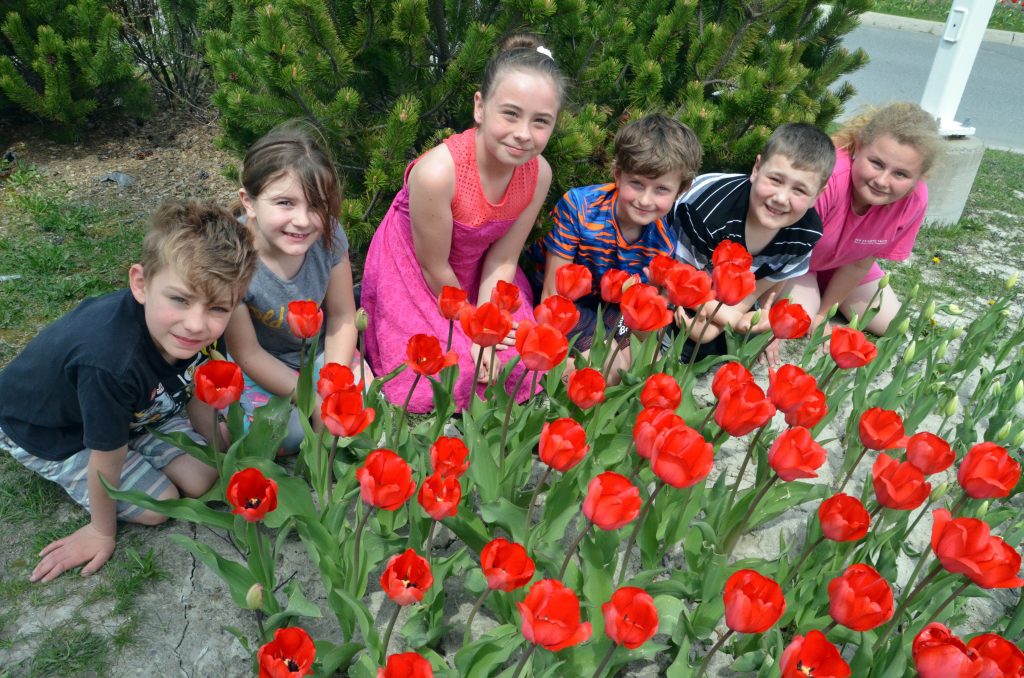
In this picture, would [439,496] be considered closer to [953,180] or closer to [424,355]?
[424,355]

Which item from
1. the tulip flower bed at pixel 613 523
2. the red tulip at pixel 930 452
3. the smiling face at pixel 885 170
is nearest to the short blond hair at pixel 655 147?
the tulip flower bed at pixel 613 523

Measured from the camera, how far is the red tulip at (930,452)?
165 cm

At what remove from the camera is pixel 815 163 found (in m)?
2.75

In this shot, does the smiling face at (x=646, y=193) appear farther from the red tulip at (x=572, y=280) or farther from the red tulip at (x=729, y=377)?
the red tulip at (x=729, y=377)

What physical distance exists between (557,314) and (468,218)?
1.02 m

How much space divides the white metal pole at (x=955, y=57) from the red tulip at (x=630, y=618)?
4.55 m

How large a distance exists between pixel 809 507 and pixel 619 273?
3.22ft

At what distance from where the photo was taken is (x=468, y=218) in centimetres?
279

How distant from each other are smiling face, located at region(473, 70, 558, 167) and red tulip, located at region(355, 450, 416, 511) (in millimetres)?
1455

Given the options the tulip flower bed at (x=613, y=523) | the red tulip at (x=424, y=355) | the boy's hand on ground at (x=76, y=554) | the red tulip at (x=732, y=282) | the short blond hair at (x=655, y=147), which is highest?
the short blond hair at (x=655, y=147)

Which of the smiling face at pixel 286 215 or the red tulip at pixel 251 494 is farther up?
the smiling face at pixel 286 215

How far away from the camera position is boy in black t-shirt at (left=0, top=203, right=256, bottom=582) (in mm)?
1804

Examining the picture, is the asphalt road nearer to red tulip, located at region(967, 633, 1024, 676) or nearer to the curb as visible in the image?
the curb

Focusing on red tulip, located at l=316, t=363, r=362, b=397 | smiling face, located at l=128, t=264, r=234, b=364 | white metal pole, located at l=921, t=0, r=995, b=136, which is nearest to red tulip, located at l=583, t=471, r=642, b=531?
red tulip, located at l=316, t=363, r=362, b=397
